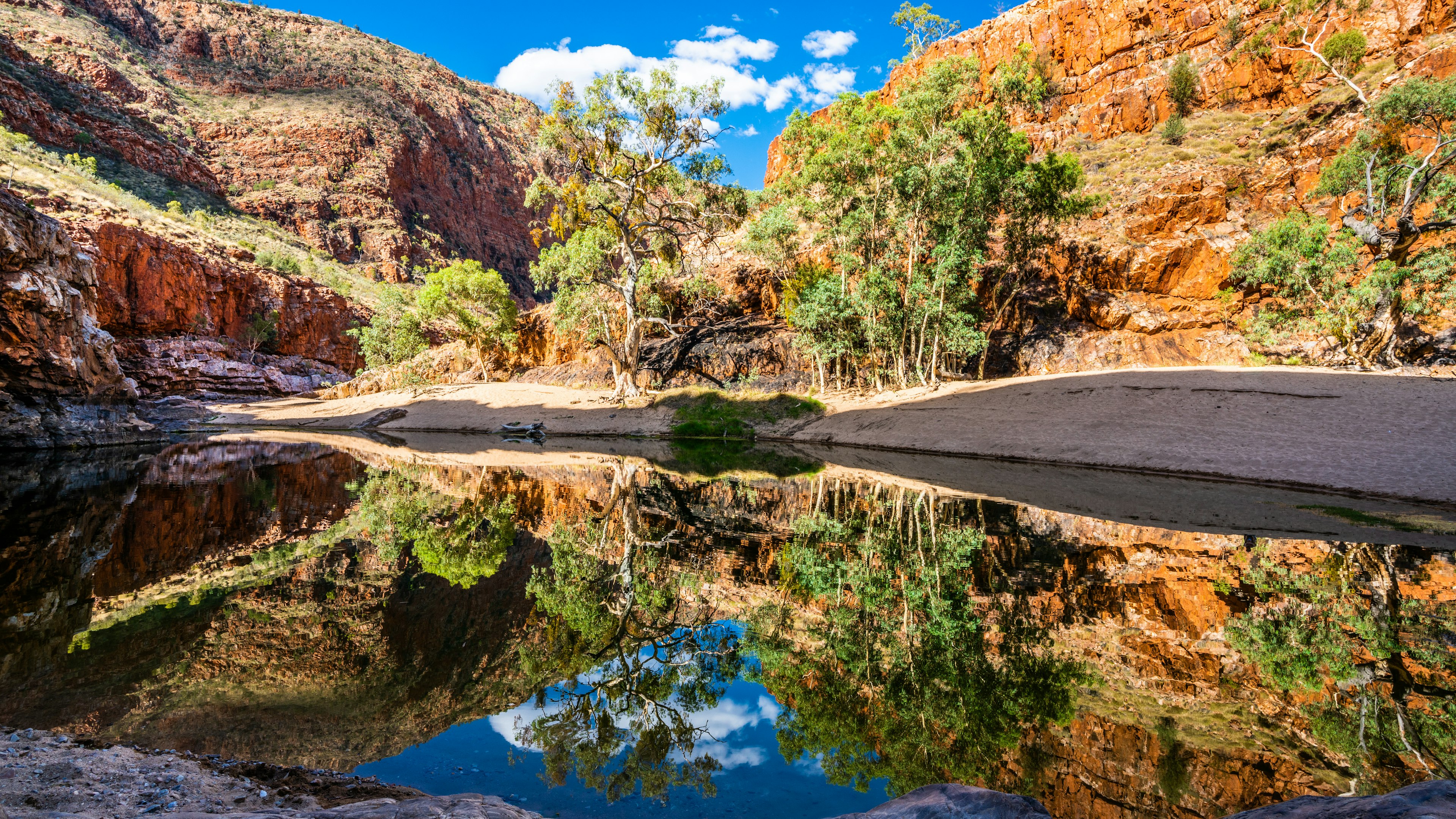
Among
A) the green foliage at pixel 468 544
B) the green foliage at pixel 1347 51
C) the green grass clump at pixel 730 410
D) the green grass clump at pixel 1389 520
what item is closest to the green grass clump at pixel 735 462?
the green grass clump at pixel 730 410

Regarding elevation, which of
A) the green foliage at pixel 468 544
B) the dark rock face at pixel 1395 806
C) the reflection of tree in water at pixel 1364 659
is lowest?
the reflection of tree in water at pixel 1364 659

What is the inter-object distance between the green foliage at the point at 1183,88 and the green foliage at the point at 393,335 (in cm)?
6116

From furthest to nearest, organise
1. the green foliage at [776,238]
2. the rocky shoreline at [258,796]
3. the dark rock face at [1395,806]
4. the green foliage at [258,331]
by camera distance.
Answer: the green foliage at [258,331] < the green foliage at [776,238] < the rocky shoreline at [258,796] < the dark rock face at [1395,806]

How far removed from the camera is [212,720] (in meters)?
3.94

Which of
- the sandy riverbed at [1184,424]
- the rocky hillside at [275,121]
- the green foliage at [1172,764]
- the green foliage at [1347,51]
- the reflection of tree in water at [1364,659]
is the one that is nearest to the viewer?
the green foliage at [1172,764]

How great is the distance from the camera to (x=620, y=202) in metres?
30.0

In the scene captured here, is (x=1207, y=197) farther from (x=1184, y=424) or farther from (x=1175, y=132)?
(x=1184, y=424)

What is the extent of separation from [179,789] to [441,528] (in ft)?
24.1

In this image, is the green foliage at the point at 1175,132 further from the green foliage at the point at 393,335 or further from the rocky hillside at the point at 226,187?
the green foliage at the point at 393,335

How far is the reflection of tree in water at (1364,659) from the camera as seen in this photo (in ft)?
11.3

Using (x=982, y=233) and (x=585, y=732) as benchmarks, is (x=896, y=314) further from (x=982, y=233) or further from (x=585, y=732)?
(x=585, y=732)

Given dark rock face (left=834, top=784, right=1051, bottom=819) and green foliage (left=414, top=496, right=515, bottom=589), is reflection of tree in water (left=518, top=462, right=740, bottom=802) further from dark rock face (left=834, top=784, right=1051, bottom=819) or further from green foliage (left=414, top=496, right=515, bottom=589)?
dark rock face (left=834, top=784, right=1051, bottom=819)

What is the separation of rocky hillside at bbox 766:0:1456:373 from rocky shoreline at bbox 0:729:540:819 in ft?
107

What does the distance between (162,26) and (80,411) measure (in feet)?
341
